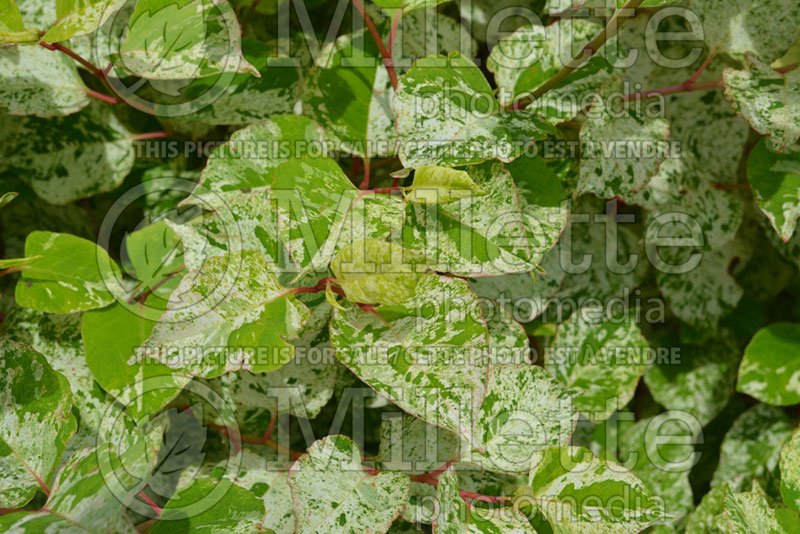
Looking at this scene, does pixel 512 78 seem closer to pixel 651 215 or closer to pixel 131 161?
pixel 651 215

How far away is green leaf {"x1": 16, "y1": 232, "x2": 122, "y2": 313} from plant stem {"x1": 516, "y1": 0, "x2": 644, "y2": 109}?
53 cm

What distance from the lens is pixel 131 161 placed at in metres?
0.94

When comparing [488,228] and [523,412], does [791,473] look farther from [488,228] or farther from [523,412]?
[488,228]

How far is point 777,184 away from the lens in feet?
2.87

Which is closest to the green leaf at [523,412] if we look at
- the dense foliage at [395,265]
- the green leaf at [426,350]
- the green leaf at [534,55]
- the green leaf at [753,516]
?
the dense foliage at [395,265]

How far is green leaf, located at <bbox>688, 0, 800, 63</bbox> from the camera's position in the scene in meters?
0.92

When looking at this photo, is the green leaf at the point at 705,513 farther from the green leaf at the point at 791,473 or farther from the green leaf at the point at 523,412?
the green leaf at the point at 523,412

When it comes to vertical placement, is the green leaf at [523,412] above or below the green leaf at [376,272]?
below

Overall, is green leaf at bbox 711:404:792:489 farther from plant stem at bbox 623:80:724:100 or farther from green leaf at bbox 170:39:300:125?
green leaf at bbox 170:39:300:125

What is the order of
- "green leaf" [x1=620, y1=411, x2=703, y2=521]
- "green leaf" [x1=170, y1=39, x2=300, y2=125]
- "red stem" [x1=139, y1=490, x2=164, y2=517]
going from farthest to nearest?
"green leaf" [x1=620, y1=411, x2=703, y2=521], "green leaf" [x1=170, y1=39, x2=300, y2=125], "red stem" [x1=139, y1=490, x2=164, y2=517]

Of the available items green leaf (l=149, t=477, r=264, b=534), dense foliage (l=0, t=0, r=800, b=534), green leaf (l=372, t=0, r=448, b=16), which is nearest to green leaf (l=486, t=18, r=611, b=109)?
dense foliage (l=0, t=0, r=800, b=534)

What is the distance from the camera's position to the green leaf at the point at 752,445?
40.6 inches

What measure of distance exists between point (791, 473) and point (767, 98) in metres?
0.47

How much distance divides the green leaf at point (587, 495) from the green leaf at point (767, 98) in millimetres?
422
